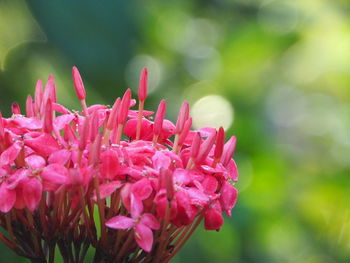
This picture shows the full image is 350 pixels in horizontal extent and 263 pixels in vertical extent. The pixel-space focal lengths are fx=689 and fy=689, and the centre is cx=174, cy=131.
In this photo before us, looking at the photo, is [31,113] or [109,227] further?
[31,113]

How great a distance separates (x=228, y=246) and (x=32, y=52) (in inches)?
37.9

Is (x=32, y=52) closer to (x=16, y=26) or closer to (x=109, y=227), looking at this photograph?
(x=16, y=26)

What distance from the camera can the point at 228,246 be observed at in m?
2.42

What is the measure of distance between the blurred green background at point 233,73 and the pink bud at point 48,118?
1041mm

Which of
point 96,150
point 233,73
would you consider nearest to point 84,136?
point 96,150

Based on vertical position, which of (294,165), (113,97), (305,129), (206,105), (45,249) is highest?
(45,249)

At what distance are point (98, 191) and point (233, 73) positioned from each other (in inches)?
82.0

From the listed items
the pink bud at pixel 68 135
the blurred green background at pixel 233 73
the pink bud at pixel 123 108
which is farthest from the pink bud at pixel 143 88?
the blurred green background at pixel 233 73

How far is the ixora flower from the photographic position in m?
1.02

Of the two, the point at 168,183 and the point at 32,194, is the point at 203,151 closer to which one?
the point at 168,183

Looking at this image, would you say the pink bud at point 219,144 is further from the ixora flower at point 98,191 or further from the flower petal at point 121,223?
the flower petal at point 121,223

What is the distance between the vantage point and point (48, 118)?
110cm

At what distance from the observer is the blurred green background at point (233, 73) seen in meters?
2.29

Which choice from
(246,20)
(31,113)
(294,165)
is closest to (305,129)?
(294,165)
